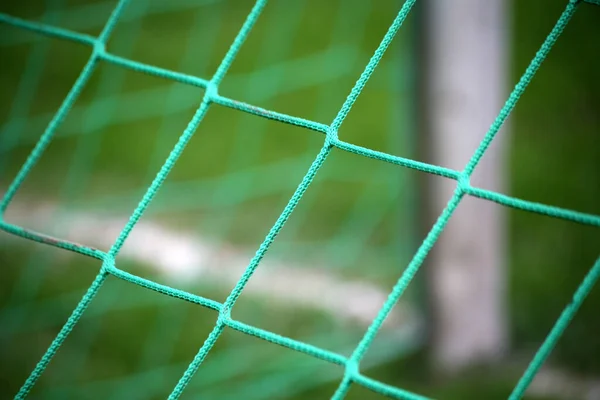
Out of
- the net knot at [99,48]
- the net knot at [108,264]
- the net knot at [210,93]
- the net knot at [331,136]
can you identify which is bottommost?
the net knot at [108,264]

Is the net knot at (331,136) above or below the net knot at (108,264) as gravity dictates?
above

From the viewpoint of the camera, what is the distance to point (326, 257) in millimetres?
2361

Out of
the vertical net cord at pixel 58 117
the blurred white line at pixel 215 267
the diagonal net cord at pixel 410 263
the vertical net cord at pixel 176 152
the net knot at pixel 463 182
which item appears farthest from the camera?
the blurred white line at pixel 215 267

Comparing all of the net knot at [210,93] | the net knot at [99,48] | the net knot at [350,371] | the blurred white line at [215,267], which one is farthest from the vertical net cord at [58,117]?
the blurred white line at [215,267]

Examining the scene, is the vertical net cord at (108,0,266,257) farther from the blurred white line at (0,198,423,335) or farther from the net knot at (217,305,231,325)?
the blurred white line at (0,198,423,335)

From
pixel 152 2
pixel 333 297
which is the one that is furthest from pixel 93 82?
pixel 333 297

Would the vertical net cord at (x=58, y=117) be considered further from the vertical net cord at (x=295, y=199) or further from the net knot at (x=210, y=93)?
the vertical net cord at (x=295, y=199)

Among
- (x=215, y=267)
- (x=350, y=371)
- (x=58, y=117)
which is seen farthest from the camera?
(x=215, y=267)

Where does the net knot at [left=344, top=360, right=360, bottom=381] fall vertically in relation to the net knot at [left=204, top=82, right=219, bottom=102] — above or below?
below

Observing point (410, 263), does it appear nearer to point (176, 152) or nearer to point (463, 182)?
point (463, 182)

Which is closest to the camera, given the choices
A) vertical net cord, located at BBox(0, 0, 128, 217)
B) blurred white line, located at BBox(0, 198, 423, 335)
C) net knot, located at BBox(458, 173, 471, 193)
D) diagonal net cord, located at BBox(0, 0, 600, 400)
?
diagonal net cord, located at BBox(0, 0, 600, 400)

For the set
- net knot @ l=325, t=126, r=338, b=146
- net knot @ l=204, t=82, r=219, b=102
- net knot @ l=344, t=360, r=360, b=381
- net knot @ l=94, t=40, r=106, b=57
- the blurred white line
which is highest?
the blurred white line

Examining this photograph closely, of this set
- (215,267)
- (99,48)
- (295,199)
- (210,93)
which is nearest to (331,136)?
(295,199)

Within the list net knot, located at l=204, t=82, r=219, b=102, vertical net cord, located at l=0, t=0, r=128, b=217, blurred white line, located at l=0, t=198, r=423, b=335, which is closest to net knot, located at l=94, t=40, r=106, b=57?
vertical net cord, located at l=0, t=0, r=128, b=217
